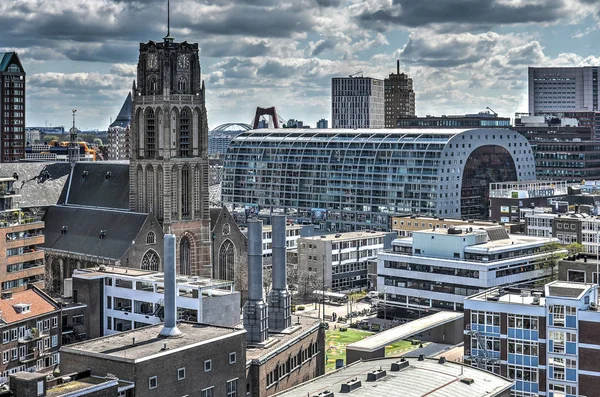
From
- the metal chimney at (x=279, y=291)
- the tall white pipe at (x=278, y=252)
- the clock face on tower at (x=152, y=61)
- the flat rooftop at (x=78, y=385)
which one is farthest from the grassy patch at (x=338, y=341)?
the flat rooftop at (x=78, y=385)

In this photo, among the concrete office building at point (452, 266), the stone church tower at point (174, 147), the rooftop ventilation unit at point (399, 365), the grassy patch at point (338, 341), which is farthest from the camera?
the stone church tower at point (174, 147)

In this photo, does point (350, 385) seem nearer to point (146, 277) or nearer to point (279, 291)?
point (279, 291)

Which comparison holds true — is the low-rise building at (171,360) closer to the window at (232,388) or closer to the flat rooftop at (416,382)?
the window at (232,388)

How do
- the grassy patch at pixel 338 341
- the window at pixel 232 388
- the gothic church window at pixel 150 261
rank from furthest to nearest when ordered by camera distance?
the gothic church window at pixel 150 261 → the grassy patch at pixel 338 341 → the window at pixel 232 388

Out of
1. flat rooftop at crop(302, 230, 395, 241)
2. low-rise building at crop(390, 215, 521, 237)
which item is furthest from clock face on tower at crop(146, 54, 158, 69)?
low-rise building at crop(390, 215, 521, 237)

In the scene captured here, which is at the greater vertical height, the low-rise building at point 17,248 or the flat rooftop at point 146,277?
the low-rise building at point 17,248

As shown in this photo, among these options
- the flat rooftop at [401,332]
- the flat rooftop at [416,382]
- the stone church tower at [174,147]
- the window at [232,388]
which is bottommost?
the window at [232,388]

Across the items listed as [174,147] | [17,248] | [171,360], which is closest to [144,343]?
[171,360]
